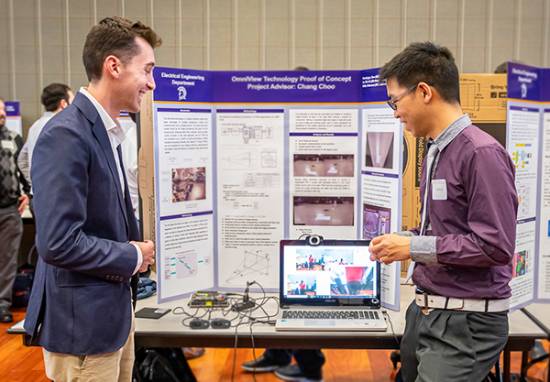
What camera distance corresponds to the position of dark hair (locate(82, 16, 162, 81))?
1.65m

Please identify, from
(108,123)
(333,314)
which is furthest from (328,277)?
(108,123)

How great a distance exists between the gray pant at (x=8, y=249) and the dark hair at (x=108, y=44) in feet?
11.1

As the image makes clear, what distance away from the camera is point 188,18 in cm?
590

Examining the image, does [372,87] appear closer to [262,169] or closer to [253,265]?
[262,169]

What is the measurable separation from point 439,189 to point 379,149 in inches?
32.7

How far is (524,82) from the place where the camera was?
8.11ft

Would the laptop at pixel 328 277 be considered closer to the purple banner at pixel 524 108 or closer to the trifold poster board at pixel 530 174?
the trifold poster board at pixel 530 174

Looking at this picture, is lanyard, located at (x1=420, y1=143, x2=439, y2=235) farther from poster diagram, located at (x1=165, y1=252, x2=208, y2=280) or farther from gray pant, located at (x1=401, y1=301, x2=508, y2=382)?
poster diagram, located at (x1=165, y1=252, x2=208, y2=280)

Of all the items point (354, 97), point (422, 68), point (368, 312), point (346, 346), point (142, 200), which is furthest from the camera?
point (142, 200)

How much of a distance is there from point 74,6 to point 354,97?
14.9ft

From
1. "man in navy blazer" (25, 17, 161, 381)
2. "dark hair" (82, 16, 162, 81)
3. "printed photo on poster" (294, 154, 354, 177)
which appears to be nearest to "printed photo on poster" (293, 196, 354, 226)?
"printed photo on poster" (294, 154, 354, 177)

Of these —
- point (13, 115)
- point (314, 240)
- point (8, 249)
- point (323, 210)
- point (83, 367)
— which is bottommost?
point (8, 249)

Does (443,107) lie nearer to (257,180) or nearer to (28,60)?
(257,180)

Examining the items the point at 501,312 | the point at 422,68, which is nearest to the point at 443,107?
the point at 422,68
